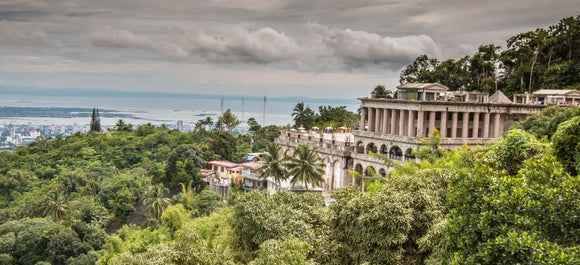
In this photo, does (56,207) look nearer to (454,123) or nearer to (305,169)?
(305,169)

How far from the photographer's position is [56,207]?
64.9 metres

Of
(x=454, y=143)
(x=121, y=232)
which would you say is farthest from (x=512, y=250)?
(x=121, y=232)

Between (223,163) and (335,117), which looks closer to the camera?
(223,163)

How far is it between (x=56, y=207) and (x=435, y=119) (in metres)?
41.0

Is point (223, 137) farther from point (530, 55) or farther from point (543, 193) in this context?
point (543, 193)

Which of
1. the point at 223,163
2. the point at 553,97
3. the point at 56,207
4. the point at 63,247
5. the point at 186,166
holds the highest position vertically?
the point at 553,97

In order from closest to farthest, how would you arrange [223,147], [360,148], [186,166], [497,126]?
1. [497,126]
2. [360,148]
3. [186,166]
4. [223,147]

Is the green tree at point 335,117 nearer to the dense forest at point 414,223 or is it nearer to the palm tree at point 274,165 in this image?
the palm tree at point 274,165

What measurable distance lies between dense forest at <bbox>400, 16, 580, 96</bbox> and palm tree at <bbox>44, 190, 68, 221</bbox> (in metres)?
45.2

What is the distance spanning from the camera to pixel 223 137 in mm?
85812

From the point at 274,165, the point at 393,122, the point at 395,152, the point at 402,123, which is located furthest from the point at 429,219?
the point at 393,122

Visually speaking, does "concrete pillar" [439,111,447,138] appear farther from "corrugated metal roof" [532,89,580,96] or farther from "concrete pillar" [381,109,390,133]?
"corrugated metal roof" [532,89,580,96]

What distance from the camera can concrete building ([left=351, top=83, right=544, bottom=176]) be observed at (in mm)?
52438

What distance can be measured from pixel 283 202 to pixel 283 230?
9.69 feet
